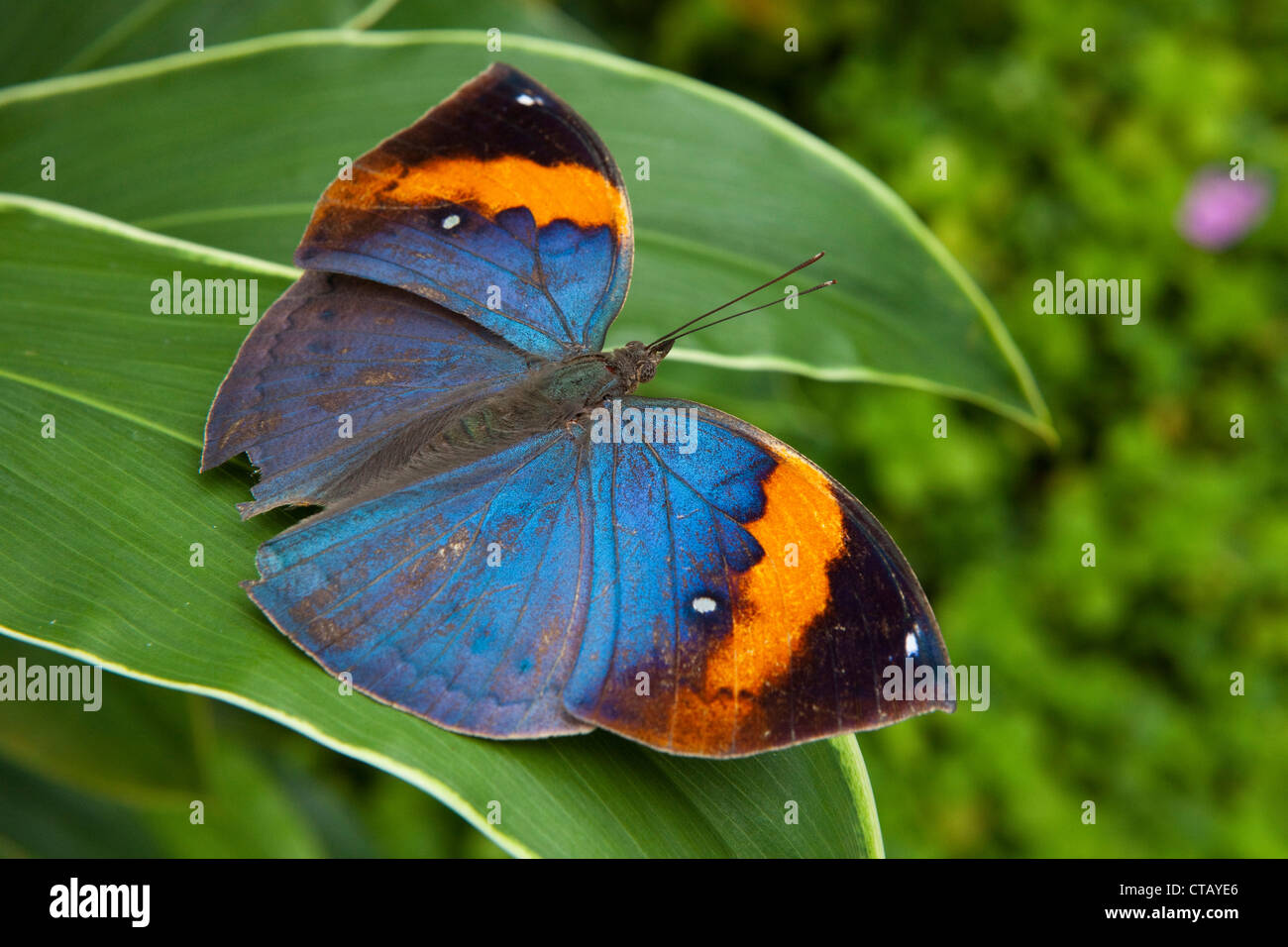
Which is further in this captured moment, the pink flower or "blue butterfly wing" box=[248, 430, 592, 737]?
the pink flower

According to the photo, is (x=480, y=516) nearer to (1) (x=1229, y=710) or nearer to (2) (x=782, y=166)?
(2) (x=782, y=166)

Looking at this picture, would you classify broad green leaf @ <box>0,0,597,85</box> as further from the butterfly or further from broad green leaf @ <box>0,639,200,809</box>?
broad green leaf @ <box>0,639,200,809</box>

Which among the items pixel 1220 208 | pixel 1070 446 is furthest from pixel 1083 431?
pixel 1220 208

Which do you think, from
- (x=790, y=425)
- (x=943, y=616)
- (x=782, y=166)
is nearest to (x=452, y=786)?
(x=782, y=166)

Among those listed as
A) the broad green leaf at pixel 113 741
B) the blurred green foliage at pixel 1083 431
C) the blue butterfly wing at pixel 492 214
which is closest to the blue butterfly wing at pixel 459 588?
the blue butterfly wing at pixel 492 214

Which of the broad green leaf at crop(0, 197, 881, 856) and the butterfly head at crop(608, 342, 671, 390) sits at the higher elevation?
the butterfly head at crop(608, 342, 671, 390)

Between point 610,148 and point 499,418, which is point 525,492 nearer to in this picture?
point 499,418

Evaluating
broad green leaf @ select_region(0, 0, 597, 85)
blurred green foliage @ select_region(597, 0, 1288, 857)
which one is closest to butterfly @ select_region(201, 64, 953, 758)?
broad green leaf @ select_region(0, 0, 597, 85)
